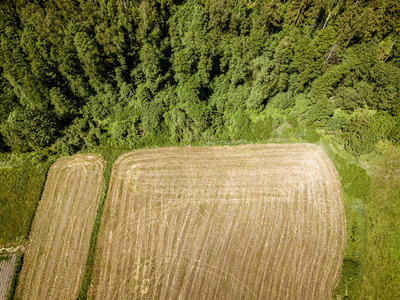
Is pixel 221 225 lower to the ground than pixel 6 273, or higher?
higher

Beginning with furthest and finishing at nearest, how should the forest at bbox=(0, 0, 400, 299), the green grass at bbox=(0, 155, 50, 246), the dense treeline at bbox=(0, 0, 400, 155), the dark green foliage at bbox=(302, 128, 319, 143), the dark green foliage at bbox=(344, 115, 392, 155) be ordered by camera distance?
the dark green foliage at bbox=(302, 128, 319, 143), the dense treeline at bbox=(0, 0, 400, 155), the dark green foliage at bbox=(344, 115, 392, 155), the forest at bbox=(0, 0, 400, 299), the green grass at bbox=(0, 155, 50, 246)

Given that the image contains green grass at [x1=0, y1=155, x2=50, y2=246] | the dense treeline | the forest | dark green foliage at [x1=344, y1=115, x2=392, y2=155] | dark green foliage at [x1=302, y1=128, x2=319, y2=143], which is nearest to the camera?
Result: green grass at [x1=0, y1=155, x2=50, y2=246]

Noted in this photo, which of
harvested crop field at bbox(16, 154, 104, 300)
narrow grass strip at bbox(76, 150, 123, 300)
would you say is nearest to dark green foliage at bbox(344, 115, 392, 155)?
narrow grass strip at bbox(76, 150, 123, 300)

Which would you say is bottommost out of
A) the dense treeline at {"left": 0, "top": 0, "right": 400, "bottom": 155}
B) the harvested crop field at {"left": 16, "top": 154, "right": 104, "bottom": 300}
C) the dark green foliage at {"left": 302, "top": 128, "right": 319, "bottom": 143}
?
the harvested crop field at {"left": 16, "top": 154, "right": 104, "bottom": 300}

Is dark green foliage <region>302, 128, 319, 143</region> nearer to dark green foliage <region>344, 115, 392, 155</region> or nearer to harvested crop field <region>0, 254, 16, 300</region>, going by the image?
dark green foliage <region>344, 115, 392, 155</region>

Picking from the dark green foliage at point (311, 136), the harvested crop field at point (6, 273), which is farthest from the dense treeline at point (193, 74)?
the harvested crop field at point (6, 273)

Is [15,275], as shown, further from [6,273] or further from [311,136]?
[311,136]

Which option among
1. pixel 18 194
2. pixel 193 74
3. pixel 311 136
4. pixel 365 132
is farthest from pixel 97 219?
pixel 365 132
